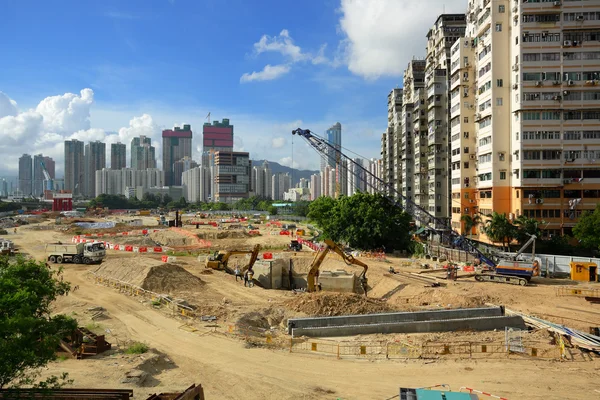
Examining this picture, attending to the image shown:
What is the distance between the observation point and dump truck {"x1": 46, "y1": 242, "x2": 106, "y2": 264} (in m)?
44.0

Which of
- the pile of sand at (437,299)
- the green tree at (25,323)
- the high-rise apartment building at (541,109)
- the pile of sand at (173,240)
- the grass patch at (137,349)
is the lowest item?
the pile of sand at (437,299)

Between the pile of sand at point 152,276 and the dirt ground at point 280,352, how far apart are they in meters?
0.12

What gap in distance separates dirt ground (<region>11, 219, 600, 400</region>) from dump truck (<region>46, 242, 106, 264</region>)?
29.7ft

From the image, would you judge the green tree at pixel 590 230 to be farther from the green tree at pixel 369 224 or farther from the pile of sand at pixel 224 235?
the pile of sand at pixel 224 235

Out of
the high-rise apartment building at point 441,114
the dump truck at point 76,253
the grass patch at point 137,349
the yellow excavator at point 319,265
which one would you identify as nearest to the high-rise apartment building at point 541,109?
the high-rise apartment building at point 441,114

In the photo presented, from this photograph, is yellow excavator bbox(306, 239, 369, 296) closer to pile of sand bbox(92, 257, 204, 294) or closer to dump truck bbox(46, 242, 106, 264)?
pile of sand bbox(92, 257, 204, 294)

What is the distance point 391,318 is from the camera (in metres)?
23.9

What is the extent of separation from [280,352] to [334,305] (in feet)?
26.4

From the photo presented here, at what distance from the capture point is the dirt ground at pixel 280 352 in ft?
51.0

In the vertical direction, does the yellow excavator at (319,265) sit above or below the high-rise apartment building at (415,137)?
below

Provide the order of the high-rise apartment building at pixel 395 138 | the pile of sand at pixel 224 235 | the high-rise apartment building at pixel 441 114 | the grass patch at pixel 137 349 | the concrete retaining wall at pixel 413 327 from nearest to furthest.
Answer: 1. the grass patch at pixel 137 349
2. the concrete retaining wall at pixel 413 327
3. the high-rise apartment building at pixel 441 114
4. the pile of sand at pixel 224 235
5. the high-rise apartment building at pixel 395 138

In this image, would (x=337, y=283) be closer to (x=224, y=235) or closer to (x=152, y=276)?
(x=152, y=276)

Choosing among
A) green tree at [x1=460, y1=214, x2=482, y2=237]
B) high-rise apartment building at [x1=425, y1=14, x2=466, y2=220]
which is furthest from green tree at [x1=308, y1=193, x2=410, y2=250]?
high-rise apartment building at [x1=425, y1=14, x2=466, y2=220]

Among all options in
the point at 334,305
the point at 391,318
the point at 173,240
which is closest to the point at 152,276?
the point at 334,305
